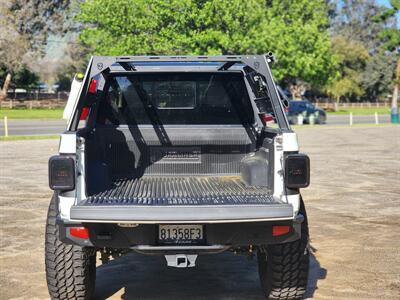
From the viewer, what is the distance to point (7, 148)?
2078cm

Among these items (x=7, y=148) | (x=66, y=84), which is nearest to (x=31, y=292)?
(x=7, y=148)

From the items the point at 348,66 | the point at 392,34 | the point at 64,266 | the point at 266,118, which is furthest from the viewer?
the point at 348,66

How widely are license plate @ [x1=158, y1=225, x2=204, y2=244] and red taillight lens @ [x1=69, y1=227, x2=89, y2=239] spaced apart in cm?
52

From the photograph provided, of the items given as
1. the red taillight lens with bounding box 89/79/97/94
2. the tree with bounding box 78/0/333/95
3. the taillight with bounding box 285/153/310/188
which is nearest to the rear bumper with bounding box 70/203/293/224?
the taillight with bounding box 285/153/310/188

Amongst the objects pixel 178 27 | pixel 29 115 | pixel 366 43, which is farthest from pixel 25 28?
pixel 366 43

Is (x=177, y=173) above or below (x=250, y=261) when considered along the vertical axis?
above

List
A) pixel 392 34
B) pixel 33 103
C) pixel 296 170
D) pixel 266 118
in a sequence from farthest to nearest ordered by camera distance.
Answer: pixel 392 34 → pixel 33 103 → pixel 266 118 → pixel 296 170

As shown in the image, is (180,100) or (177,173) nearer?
(177,173)

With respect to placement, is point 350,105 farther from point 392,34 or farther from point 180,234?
A: point 180,234

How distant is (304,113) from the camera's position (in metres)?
38.2

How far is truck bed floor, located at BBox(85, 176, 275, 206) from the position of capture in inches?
194

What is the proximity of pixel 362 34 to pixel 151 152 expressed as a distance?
9609 centimetres

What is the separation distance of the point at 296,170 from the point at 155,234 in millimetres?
1114

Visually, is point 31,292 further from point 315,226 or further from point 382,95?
point 382,95
